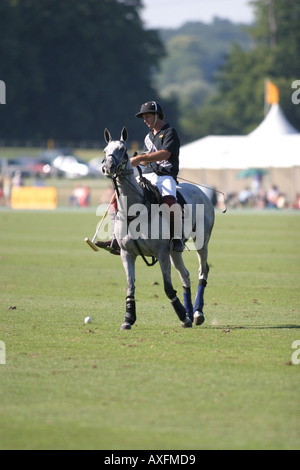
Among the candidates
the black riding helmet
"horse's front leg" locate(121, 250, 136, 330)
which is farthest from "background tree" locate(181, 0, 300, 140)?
"horse's front leg" locate(121, 250, 136, 330)

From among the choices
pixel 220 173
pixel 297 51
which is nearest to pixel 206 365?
pixel 220 173

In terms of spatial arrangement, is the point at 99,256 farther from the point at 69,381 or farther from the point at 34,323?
the point at 69,381

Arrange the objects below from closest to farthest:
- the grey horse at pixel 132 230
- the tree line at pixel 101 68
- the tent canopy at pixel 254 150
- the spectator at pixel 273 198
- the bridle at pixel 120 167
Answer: the bridle at pixel 120 167
the grey horse at pixel 132 230
the tent canopy at pixel 254 150
the spectator at pixel 273 198
the tree line at pixel 101 68

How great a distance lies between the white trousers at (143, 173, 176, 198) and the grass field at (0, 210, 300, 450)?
5.99 ft

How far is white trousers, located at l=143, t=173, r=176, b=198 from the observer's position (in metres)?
11.6

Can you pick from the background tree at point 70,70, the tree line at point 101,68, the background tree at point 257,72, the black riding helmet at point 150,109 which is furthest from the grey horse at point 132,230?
the background tree at point 257,72

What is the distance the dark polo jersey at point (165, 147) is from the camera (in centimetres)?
1168

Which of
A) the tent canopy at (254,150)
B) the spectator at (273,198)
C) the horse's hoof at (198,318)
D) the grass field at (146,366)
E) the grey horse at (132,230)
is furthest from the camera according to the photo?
the spectator at (273,198)

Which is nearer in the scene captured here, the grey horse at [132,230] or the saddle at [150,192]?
the grey horse at [132,230]

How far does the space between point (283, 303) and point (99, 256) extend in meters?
11.7

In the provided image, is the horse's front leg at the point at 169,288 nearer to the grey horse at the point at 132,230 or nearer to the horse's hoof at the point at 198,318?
the grey horse at the point at 132,230

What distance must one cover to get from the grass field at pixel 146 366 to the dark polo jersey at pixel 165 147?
213 cm

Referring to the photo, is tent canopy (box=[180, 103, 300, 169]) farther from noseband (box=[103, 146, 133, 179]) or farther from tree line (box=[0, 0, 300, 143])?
tree line (box=[0, 0, 300, 143])
